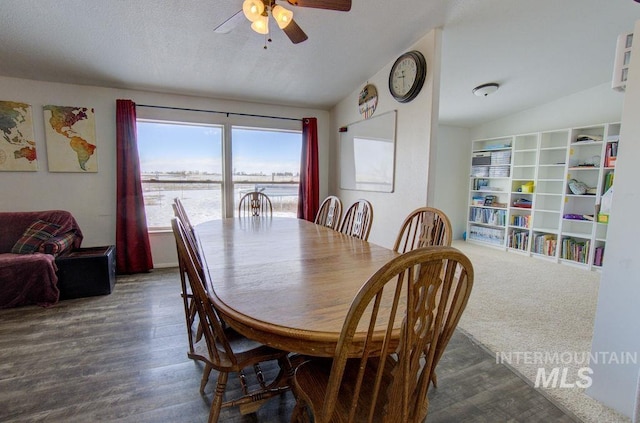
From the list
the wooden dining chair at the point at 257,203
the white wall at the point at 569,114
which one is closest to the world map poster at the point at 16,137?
the wooden dining chair at the point at 257,203

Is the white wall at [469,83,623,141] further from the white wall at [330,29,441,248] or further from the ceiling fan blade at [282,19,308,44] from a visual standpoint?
the ceiling fan blade at [282,19,308,44]

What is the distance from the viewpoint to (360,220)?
7.55 feet

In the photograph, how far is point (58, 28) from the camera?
227 cm

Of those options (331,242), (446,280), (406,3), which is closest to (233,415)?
(331,242)

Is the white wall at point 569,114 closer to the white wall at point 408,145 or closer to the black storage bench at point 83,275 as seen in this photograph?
the white wall at point 408,145

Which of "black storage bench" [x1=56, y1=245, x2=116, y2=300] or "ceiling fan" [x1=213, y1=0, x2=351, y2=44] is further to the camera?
"black storage bench" [x1=56, y1=245, x2=116, y2=300]

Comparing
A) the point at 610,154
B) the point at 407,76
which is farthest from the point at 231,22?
the point at 610,154

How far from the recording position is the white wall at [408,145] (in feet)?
8.16

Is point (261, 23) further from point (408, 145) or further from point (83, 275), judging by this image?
point (83, 275)

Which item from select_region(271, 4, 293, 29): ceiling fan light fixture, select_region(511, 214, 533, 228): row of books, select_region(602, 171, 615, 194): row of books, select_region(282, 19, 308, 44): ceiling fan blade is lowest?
select_region(511, 214, 533, 228): row of books

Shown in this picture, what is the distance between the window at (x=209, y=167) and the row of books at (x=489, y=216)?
133 inches

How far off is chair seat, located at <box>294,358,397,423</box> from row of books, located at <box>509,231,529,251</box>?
446 centimetres

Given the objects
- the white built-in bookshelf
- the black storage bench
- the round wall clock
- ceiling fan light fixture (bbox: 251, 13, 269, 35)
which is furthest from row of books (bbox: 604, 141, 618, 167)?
the black storage bench

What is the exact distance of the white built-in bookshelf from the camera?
3689mm
